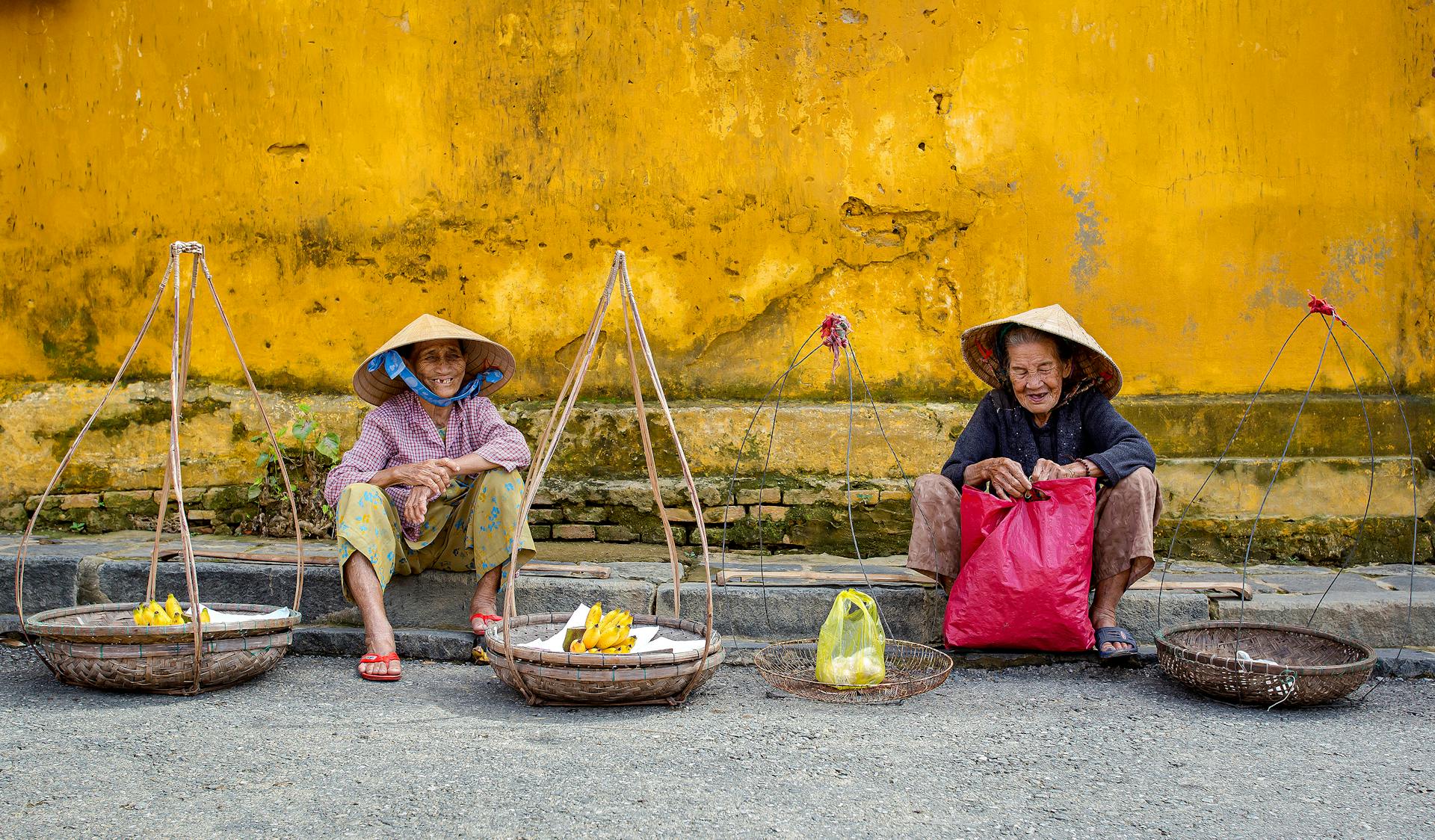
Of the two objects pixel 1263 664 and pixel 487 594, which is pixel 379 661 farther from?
pixel 1263 664

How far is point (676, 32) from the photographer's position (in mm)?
4715

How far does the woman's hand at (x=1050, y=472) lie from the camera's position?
3537 mm

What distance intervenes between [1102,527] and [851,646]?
95 centimetres

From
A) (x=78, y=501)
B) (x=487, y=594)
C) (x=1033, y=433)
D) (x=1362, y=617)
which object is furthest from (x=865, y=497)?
(x=78, y=501)

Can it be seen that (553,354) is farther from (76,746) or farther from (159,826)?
(159,826)

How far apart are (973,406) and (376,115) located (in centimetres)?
283

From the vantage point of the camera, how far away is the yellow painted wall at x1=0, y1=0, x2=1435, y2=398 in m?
4.64

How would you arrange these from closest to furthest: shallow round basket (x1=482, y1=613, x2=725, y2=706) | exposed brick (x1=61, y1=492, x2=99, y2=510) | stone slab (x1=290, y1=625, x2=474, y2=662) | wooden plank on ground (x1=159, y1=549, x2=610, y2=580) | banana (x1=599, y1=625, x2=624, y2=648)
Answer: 1. shallow round basket (x1=482, y1=613, x2=725, y2=706)
2. banana (x1=599, y1=625, x2=624, y2=648)
3. stone slab (x1=290, y1=625, x2=474, y2=662)
4. wooden plank on ground (x1=159, y1=549, x2=610, y2=580)
5. exposed brick (x1=61, y1=492, x2=99, y2=510)

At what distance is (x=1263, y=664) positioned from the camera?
123 inches

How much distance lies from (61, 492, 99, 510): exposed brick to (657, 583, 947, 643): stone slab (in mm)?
2633

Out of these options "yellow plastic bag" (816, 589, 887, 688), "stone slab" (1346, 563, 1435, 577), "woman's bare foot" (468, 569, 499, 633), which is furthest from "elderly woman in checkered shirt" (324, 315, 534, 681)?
"stone slab" (1346, 563, 1435, 577)

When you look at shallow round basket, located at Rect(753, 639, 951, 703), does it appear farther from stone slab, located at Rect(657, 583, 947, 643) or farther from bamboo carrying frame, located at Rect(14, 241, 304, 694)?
bamboo carrying frame, located at Rect(14, 241, 304, 694)

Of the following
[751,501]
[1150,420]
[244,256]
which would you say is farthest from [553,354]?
[1150,420]

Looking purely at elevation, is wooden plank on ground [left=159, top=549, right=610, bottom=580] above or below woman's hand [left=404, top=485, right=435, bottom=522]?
below
